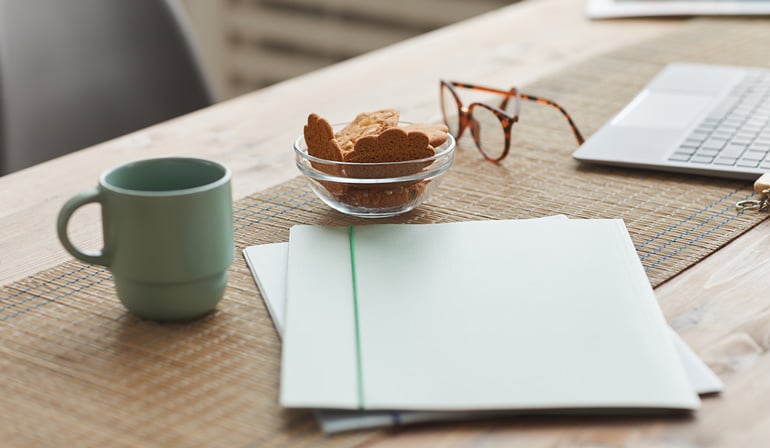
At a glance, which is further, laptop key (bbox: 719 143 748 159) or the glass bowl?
laptop key (bbox: 719 143 748 159)

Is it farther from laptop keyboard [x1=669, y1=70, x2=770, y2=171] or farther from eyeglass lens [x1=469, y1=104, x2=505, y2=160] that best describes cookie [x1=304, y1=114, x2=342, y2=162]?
laptop keyboard [x1=669, y1=70, x2=770, y2=171]

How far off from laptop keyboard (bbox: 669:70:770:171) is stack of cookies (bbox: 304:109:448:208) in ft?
1.06

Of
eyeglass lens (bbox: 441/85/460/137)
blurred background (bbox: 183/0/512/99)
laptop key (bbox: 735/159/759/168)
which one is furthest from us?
blurred background (bbox: 183/0/512/99)

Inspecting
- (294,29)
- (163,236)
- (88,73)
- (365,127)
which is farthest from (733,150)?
(294,29)

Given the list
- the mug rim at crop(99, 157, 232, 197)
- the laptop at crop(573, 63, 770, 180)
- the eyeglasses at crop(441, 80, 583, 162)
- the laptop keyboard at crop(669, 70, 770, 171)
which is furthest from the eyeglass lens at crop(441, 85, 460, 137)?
the mug rim at crop(99, 157, 232, 197)

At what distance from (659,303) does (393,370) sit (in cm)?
24

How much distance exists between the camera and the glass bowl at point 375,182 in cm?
83

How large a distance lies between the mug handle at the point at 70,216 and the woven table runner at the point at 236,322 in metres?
0.05

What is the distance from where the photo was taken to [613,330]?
0.65 metres

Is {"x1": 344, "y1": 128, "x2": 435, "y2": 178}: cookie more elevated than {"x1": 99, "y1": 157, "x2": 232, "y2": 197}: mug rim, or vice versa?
{"x1": 99, "y1": 157, "x2": 232, "y2": 197}: mug rim

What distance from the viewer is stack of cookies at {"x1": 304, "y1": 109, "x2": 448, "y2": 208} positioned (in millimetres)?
827

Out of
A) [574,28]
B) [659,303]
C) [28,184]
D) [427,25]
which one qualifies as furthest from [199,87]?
[427,25]

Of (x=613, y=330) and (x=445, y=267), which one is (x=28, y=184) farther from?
(x=613, y=330)

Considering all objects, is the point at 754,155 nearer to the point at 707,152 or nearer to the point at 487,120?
the point at 707,152
